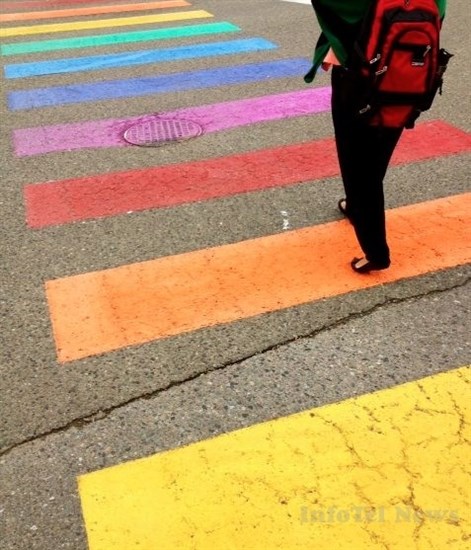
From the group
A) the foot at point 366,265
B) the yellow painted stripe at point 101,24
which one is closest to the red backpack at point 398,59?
the foot at point 366,265

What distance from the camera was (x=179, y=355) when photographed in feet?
10.3

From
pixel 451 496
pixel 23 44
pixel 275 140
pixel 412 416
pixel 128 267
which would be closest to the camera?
pixel 451 496

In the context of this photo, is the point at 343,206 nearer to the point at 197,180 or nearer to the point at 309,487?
the point at 197,180

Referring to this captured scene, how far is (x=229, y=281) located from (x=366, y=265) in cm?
77

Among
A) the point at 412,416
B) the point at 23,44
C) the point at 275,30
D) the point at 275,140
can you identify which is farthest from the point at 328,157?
the point at 23,44

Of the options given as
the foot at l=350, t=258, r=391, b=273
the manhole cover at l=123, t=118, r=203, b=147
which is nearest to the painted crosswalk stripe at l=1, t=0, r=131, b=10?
the manhole cover at l=123, t=118, r=203, b=147

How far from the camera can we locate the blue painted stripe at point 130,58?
25.3 feet

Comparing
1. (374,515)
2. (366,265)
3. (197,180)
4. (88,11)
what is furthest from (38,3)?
(374,515)

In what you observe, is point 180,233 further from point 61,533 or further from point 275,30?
point 275,30

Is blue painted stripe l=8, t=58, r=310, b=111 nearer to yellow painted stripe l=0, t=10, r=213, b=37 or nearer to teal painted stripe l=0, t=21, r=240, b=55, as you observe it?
teal painted stripe l=0, t=21, r=240, b=55

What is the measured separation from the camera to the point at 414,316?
3.37 meters

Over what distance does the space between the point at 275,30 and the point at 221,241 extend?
5.87m

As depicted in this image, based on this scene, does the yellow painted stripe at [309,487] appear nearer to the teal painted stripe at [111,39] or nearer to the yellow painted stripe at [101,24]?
the teal painted stripe at [111,39]

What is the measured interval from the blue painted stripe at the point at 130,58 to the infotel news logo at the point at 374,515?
651cm
